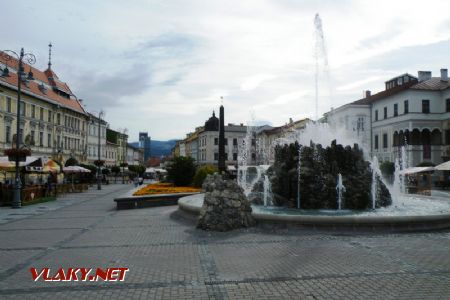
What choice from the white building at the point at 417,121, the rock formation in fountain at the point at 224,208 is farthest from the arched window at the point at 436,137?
the rock formation in fountain at the point at 224,208

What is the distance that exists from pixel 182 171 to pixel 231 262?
24.0m

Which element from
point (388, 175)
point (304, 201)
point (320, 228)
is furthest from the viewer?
point (388, 175)

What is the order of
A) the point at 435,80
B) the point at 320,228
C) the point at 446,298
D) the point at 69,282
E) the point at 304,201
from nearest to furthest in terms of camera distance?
the point at 446,298
the point at 69,282
the point at 320,228
the point at 304,201
the point at 435,80

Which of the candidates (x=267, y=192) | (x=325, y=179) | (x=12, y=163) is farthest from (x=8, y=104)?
(x=325, y=179)

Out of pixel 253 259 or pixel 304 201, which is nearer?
pixel 253 259

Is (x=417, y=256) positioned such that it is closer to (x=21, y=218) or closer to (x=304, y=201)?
(x=304, y=201)

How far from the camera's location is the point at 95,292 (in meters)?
6.71

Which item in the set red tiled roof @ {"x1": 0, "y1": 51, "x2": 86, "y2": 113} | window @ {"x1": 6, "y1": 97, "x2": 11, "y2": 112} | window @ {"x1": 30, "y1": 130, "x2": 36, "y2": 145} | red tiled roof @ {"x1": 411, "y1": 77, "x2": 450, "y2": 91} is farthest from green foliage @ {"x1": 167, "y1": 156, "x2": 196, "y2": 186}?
red tiled roof @ {"x1": 411, "y1": 77, "x2": 450, "y2": 91}

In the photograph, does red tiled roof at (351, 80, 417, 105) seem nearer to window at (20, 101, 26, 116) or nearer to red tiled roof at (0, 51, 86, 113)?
red tiled roof at (0, 51, 86, 113)

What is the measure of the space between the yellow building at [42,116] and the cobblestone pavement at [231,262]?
96.7 feet

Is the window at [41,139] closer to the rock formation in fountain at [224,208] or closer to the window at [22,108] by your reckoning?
the window at [22,108]

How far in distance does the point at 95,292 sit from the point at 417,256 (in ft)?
22.3

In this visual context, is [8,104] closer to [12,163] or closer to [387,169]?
[12,163]

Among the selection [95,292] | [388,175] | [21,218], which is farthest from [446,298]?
[388,175]
